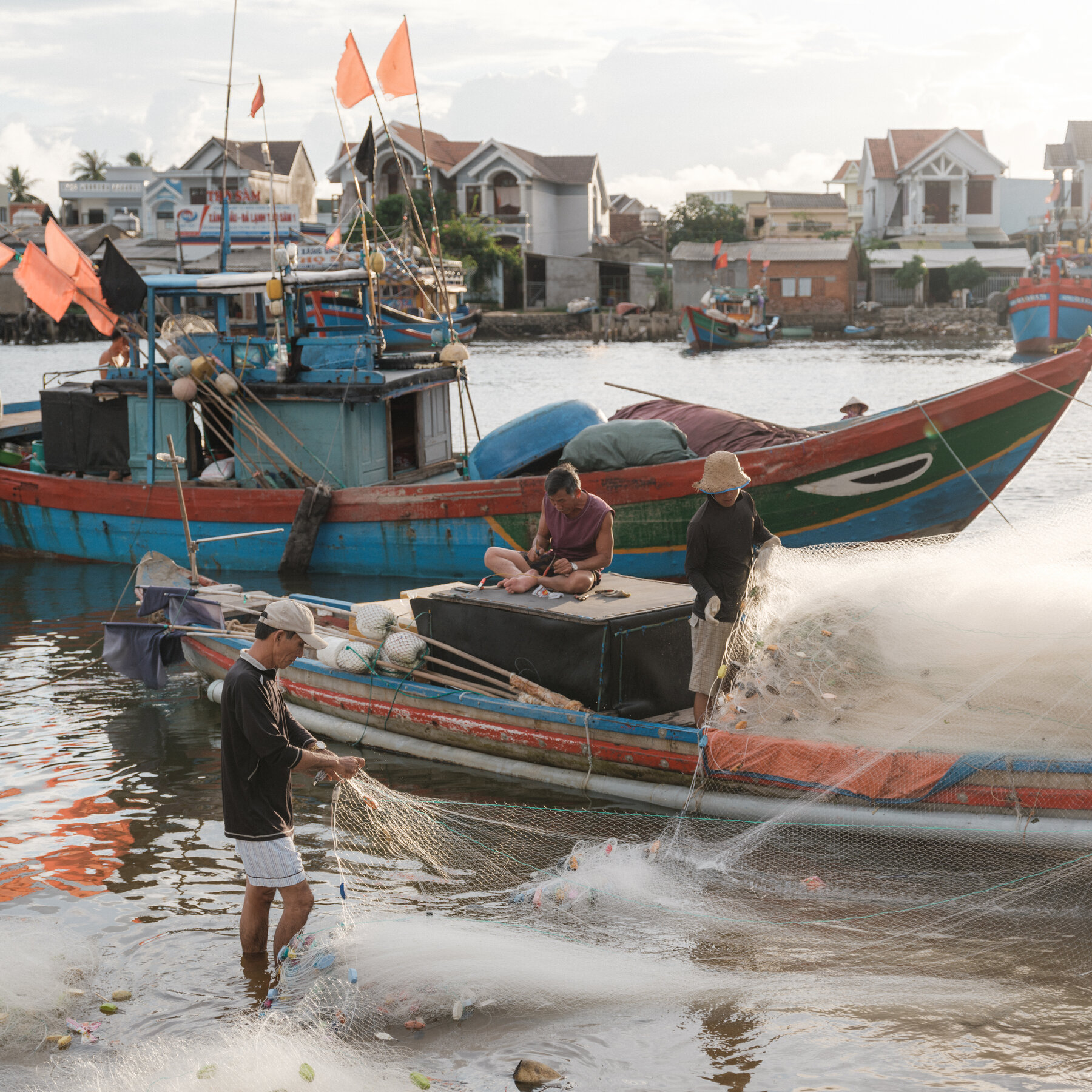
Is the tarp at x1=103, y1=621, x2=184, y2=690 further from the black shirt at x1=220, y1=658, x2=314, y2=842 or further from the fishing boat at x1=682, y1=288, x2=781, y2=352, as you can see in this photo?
the fishing boat at x1=682, y1=288, x2=781, y2=352

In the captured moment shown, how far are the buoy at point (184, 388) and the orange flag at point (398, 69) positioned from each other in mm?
3693

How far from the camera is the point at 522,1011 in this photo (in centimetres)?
483

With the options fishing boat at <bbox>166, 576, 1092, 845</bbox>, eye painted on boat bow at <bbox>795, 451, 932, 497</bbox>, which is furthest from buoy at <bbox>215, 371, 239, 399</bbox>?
eye painted on boat bow at <bbox>795, 451, 932, 497</bbox>

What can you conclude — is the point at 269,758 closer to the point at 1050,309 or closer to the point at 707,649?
the point at 707,649

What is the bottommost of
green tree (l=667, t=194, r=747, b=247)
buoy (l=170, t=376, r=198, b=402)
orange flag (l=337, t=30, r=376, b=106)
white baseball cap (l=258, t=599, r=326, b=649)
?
white baseball cap (l=258, t=599, r=326, b=649)

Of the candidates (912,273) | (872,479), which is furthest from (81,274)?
(912,273)

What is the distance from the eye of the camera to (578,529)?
7.30 meters

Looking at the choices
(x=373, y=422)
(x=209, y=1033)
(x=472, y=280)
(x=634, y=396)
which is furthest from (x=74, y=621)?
(x=472, y=280)

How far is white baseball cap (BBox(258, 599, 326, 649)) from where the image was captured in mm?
4555

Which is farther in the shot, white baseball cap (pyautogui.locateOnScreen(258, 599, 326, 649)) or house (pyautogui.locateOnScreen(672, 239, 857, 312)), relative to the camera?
house (pyautogui.locateOnScreen(672, 239, 857, 312))

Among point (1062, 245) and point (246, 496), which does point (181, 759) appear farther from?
point (1062, 245)

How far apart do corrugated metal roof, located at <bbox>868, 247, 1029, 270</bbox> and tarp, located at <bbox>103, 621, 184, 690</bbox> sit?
60444mm

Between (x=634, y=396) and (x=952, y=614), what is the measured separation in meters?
32.8

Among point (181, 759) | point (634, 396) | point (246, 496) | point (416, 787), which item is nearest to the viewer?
point (416, 787)
